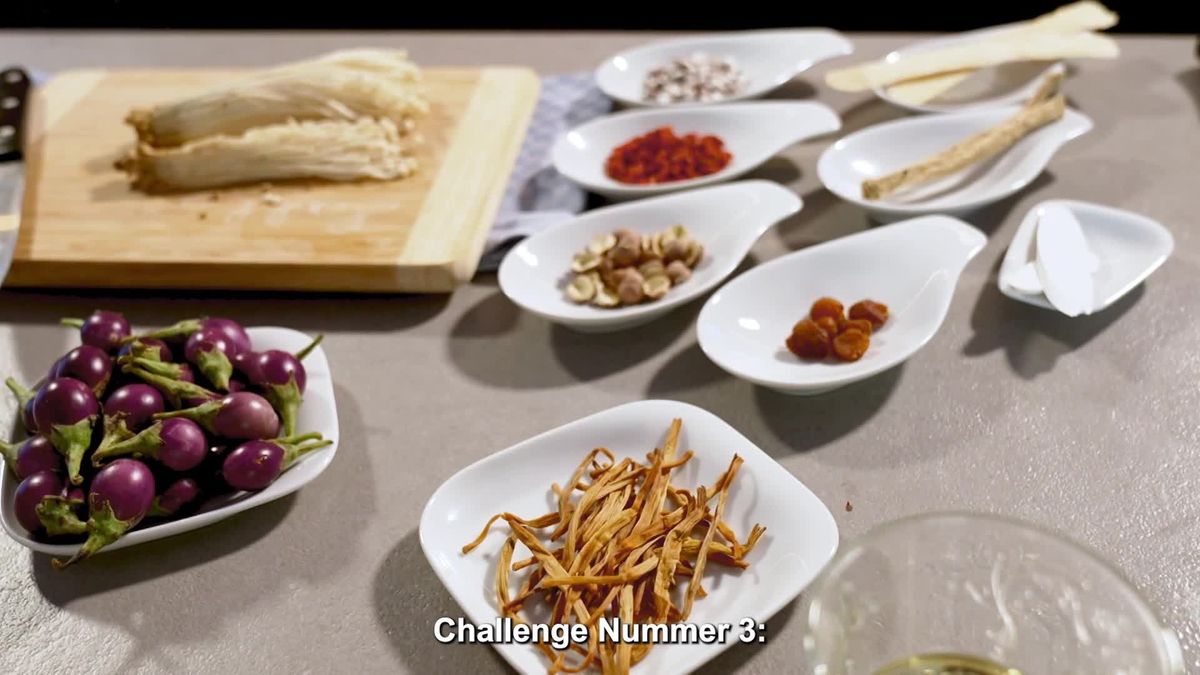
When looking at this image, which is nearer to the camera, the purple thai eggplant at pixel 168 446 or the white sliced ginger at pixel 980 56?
the purple thai eggplant at pixel 168 446

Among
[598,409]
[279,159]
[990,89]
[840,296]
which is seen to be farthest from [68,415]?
[990,89]

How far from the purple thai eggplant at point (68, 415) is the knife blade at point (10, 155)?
465 millimetres

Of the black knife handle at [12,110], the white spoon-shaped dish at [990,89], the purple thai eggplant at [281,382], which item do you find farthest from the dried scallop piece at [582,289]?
the black knife handle at [12,110]

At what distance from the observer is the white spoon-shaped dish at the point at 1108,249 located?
127cm

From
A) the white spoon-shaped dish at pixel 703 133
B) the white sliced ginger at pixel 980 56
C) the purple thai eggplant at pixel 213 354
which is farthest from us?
the white sliced ginger at pixel 980 56

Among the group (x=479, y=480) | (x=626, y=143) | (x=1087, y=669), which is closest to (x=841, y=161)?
(x=626, y=143)

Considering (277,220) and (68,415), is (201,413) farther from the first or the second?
(277,220)

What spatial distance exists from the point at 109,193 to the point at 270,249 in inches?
16.2

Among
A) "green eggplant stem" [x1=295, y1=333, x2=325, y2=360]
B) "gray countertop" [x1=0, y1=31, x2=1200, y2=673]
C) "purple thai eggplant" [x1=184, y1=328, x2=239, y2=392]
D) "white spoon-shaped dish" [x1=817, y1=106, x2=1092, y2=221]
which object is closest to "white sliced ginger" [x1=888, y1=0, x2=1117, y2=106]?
"white spoon-shaped dish" [x1=817, y1=106, x2=1092, y2=221]

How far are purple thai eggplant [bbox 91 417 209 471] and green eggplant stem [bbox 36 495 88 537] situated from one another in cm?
5

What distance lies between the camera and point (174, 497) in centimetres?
103

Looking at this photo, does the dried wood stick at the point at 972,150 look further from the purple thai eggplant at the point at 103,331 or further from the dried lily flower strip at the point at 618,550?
the purple thai eggplant at the point at 103,331

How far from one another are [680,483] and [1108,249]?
72 centimetres

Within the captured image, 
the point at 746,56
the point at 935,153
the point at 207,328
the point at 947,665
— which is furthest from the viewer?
the point at 746,56
